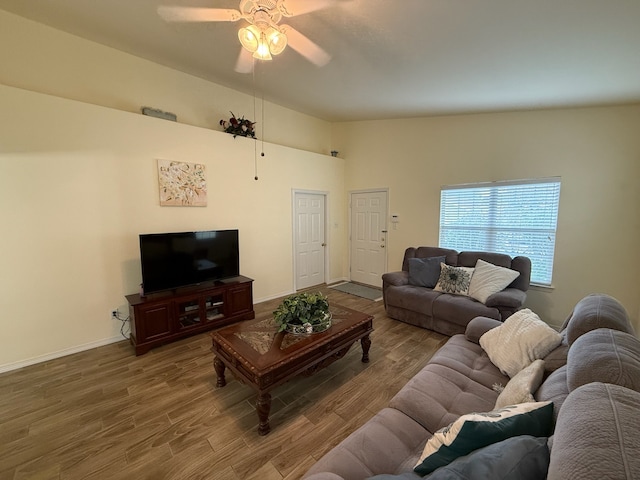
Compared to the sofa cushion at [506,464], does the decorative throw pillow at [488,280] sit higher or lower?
lower

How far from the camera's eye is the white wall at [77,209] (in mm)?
2525

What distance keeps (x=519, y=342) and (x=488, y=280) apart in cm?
172

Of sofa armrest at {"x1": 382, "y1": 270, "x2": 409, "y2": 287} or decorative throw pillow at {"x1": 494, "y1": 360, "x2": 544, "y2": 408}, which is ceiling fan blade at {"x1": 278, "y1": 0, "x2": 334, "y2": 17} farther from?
sofa armrest at {"x1": 382, "y1": 270, "x2": 409, "y2": 287}

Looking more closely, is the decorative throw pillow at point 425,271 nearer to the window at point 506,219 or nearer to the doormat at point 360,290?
the window at point 506,219

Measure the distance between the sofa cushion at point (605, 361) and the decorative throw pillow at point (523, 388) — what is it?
0.26 m

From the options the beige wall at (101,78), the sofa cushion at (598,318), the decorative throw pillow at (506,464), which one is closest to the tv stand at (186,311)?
the beige wall at (101,78)

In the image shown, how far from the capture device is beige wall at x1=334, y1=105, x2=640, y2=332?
301 cm

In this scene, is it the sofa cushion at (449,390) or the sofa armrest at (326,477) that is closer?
the sofa armrest at (326,477)

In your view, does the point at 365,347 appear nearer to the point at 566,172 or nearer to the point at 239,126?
the point at 566,172

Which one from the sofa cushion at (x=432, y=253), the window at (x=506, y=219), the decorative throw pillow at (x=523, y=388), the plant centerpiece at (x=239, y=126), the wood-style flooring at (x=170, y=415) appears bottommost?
the wood-style flooring at (x=170, y=415)

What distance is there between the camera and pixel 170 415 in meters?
2.00

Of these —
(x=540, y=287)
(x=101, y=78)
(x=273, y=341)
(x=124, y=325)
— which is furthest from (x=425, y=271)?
(x=101, y=78)

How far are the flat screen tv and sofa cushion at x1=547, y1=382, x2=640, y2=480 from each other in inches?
134

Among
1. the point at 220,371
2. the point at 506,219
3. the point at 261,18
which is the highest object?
the point at 261,18
